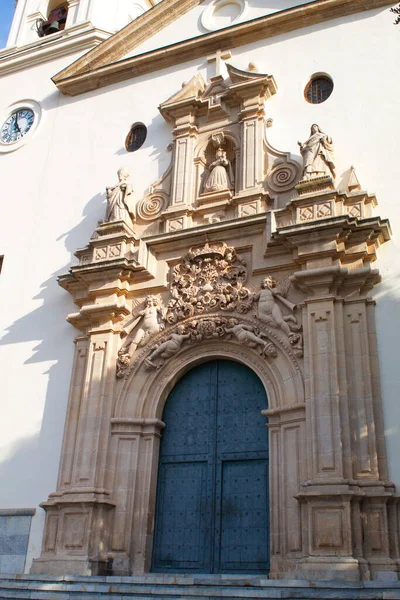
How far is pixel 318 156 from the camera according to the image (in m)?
12.1

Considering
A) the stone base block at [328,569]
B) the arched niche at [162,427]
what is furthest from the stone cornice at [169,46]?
the stone base block at [328,569]

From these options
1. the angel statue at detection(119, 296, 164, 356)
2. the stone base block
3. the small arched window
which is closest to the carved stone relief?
the angel statue at detection(119, 296, 164, 356)

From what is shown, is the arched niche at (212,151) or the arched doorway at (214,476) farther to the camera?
the arched niche at (212,151)

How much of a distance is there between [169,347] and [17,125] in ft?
26.2

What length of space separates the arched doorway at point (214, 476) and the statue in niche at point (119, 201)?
3.46 meters

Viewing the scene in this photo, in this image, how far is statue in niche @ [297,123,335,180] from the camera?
39.4ft

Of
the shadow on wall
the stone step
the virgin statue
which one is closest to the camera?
the stone step

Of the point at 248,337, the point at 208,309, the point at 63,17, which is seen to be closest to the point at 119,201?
the point at 208,309

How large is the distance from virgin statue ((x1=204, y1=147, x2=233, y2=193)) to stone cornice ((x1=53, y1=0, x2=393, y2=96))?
2834mm

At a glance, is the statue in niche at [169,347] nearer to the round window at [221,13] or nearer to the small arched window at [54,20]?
the round window at [221,13]

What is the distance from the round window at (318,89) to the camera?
13375mm

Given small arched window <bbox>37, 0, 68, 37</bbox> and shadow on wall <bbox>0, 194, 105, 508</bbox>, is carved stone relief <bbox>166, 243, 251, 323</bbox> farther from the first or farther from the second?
small arched window <bbox>37, 0, 68, 37</bbox>

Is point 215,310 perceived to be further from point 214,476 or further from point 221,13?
point 221,13

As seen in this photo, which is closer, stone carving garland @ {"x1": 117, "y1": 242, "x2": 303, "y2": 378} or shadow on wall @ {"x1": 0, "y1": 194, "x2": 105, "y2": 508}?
stone carving garland @ {"x1": 117, "y1": 242, "x2": 303, "y2": 378}
